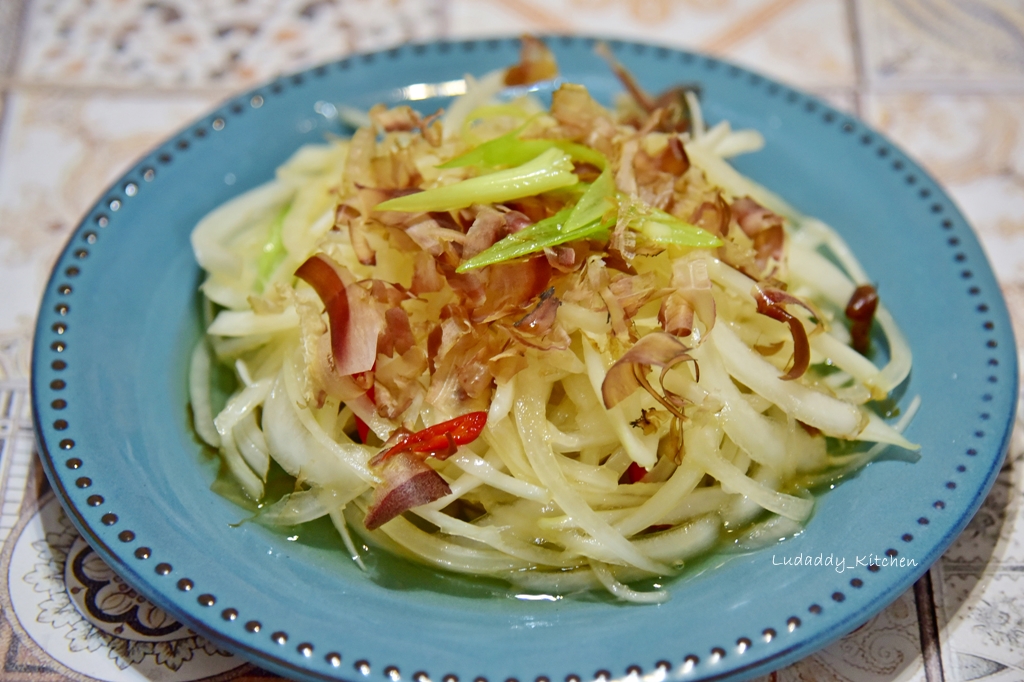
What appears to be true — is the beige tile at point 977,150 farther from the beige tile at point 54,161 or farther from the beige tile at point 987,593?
the beige tile at point 54,161

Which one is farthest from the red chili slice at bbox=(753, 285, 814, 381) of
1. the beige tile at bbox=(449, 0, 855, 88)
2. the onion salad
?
the beige tile at bbox=(449, 0, 855, 88)

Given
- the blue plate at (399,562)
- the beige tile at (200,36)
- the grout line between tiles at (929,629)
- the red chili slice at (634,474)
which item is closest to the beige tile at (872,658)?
the grout line between tiles at (929,629)

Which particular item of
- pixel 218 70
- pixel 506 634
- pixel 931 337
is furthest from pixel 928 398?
pixel 218 70

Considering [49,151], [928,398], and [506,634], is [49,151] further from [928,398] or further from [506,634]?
[928,398]

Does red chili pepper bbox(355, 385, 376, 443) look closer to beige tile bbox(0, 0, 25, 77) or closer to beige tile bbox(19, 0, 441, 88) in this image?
beige tile bbox(19, 0, 441, 88)

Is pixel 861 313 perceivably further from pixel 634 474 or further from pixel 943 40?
pixel 943 40
